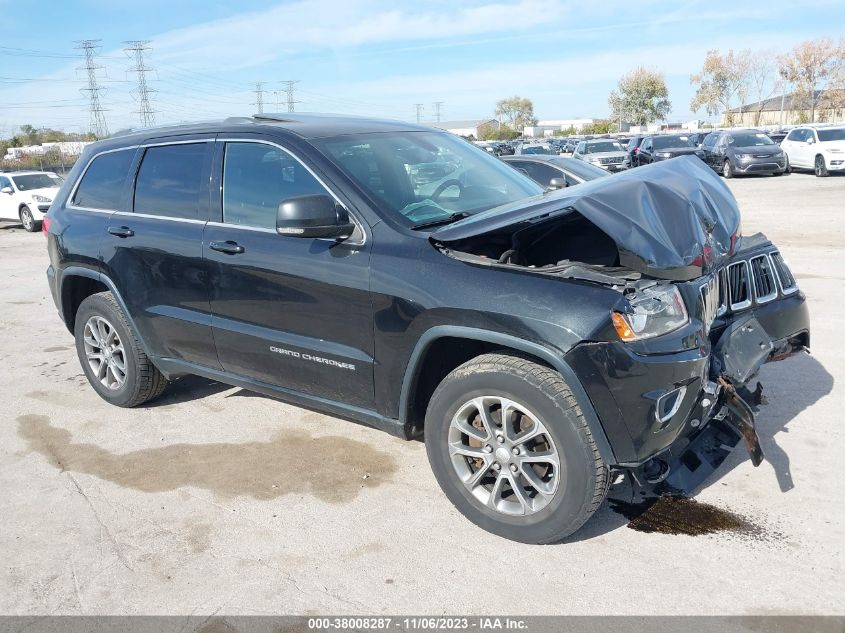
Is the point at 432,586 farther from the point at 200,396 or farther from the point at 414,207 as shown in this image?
the point at 200,396

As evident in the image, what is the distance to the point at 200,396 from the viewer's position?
5523 millimetres

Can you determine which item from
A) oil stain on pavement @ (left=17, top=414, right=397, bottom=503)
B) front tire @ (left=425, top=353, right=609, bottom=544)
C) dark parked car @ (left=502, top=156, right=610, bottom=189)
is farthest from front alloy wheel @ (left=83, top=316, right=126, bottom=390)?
dark parked car @ (left=502, top=156, right=610, bottom=189)

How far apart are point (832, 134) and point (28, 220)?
24.4 meters

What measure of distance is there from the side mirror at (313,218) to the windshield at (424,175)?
0.23 m

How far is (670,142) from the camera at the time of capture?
27.1m

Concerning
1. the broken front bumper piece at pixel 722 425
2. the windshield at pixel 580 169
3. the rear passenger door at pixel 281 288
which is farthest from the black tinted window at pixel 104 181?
the windshield at pixel 580 169

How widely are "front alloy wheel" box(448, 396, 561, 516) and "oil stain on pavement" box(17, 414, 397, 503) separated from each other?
77 cm

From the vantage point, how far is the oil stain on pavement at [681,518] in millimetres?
3371

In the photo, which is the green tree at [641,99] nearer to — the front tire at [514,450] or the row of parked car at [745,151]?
the row of parked car at [745,151]

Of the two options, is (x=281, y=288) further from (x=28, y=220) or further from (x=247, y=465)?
(x=28, y=220)

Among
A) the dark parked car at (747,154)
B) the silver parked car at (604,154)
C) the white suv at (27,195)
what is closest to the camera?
the white suv at (27,195)

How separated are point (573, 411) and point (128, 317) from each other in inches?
127

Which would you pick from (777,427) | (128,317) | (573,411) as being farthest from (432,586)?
(128,317)

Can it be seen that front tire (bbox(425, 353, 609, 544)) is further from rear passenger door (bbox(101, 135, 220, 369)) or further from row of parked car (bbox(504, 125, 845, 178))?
row of parked car (bbox(504, 125, 845, 178))
